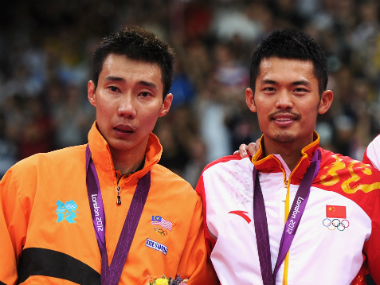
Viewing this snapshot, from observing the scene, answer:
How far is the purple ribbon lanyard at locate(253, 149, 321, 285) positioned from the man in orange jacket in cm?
40

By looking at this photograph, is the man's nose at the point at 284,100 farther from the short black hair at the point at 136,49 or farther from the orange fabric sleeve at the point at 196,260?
the orange fabric sleeve at the point at 196,260

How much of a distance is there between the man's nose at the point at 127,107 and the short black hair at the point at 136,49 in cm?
28

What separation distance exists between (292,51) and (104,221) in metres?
1.61

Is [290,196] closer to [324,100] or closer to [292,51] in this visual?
[324,100]

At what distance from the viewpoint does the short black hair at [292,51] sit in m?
3.42

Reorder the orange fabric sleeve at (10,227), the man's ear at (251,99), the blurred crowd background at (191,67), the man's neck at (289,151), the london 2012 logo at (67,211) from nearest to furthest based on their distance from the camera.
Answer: the orange fabric sleeve at (10,227)
the london 2012 logo at (67,211)
the man's neck at (289,151)
the man's ear at (251,99)
the blurred crowd background at (191,67)

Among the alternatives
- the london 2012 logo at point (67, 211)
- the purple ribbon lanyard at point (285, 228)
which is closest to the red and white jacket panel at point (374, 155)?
the purple ribbon lanyard at point (285, 228)

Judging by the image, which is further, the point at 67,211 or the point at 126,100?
the point at 126,100

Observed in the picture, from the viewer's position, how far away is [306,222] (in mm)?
3191

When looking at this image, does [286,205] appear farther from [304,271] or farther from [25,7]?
[25,7]

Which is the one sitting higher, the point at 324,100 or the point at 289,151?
the point at 324,100

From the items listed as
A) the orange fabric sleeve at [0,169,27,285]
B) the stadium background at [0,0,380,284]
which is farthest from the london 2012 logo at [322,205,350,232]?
the stadium background at [0,0,380,284]

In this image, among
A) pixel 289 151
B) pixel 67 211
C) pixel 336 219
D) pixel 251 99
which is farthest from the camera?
pixel 251 99

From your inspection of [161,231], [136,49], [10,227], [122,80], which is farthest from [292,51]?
[10,227]
